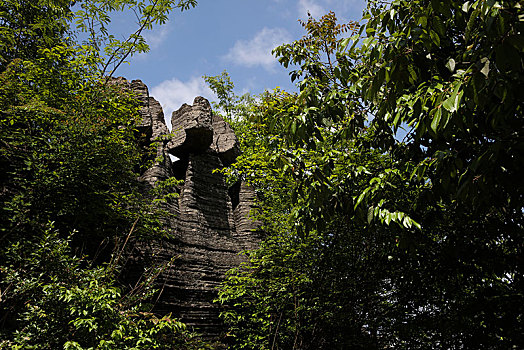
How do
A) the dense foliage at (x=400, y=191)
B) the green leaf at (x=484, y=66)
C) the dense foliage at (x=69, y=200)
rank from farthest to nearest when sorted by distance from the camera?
1. the dense foliage at (x=69, y=200)
2. the dense foliage at (x=400, y=191)
3. the green leaf at (x=484, y=66)

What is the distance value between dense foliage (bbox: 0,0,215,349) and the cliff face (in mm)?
898

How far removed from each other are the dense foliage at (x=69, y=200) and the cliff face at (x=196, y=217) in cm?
90

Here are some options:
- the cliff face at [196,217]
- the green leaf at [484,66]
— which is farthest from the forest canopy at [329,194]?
the cliff face at [196,217]

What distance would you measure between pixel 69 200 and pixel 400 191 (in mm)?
5014

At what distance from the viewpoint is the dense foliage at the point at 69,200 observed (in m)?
3.87

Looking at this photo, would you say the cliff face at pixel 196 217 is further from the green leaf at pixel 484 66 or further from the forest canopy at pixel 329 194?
the green leaf at pixel 484 66

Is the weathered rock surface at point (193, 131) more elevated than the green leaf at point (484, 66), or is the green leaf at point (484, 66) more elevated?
the weathered rock surface at point (193, 131)

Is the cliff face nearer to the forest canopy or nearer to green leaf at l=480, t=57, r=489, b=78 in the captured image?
the forest canopy

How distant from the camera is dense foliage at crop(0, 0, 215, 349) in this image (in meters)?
3.87

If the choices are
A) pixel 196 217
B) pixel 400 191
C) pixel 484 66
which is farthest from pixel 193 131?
pixel 484 66

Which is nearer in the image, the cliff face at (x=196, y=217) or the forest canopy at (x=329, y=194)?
the forest canopy at (x=329, y=194)

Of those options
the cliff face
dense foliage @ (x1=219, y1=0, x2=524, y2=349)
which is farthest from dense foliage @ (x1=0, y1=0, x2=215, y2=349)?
dense foliage @ (x1=219, y1=0, x2=524, y2=349)

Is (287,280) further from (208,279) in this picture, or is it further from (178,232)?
(178,232)

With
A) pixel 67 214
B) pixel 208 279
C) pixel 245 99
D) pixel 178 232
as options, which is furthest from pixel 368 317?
pixel 245 99
